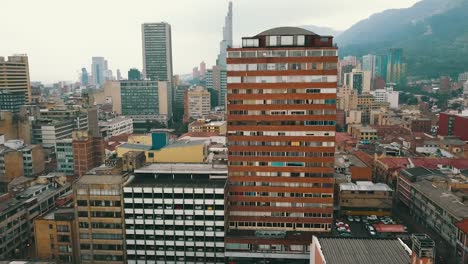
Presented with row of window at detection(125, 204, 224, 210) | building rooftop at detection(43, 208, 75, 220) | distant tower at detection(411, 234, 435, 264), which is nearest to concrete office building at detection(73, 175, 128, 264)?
row of window at detection(125, 204, 224, 210)

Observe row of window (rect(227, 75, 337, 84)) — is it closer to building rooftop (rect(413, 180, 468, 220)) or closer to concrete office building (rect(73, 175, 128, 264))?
concrete office building (rect(73, 175, 128, 264))

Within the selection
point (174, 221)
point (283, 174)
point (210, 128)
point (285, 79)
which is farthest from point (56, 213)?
point (210, 128)

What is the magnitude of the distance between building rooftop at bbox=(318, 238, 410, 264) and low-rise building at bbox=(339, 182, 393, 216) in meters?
35.8

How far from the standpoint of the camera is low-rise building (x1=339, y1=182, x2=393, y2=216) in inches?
3307

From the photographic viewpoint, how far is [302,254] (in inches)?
2557

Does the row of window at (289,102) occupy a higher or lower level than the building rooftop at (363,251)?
higher

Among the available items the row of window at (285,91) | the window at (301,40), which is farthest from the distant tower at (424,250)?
the window at (301,40)

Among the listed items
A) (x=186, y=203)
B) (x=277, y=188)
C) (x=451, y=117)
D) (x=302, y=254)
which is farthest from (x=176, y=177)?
(x=451, y=117)

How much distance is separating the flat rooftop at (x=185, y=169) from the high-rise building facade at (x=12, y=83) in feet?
461

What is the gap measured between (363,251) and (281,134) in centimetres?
2750

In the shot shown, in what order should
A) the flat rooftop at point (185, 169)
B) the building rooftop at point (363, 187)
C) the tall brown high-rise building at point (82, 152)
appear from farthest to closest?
the tall brown high-rise building at point (82, 152)
the building rooftop at point (363, 187)
the flat rooftop at point (185, 169)

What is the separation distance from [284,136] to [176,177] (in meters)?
22.0

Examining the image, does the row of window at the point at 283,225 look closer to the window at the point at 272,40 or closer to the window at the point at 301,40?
the window at the point at 301,40

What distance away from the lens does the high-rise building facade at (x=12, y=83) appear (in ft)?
600
